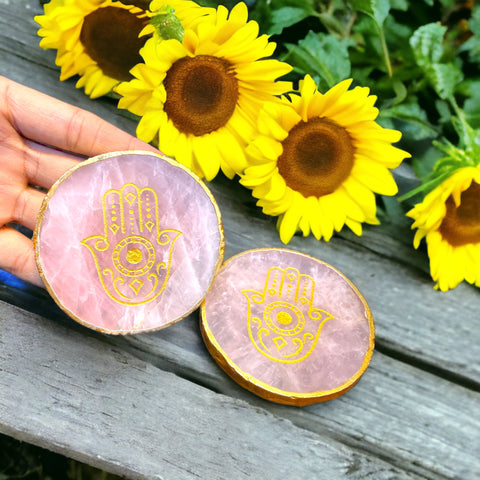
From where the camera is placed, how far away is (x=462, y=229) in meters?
1.02

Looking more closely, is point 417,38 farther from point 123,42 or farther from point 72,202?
point 72,202

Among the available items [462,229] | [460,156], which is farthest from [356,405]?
[460,156]

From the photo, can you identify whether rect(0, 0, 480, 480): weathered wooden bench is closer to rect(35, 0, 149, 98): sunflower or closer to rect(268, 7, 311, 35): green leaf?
rect(35, 0, 149, 98): sunflower

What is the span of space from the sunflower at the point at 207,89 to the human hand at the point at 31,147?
0.08 metres

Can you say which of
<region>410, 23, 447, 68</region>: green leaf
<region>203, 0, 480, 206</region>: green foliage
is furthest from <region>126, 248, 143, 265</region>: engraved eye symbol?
<region>410, 23, 447, 68</region>: green leaf

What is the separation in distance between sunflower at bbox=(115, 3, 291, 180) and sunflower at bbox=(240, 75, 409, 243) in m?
0.06

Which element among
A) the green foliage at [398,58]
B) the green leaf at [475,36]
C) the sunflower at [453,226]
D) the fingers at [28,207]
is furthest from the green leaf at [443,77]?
the fingers at [28,207]

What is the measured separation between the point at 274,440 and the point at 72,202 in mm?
559

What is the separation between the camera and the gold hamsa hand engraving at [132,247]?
89 centimetres

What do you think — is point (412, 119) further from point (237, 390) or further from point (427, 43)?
point (237, 390)

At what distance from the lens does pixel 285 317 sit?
3.24 feet

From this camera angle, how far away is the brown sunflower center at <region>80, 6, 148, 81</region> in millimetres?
926

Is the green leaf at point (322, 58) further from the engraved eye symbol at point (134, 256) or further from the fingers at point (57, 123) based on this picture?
the engraved eye symbol at point (134, 256)

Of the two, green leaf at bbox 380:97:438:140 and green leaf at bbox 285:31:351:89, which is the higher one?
green leaf at bbox 285:31:351:89
